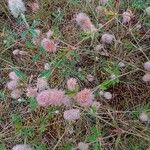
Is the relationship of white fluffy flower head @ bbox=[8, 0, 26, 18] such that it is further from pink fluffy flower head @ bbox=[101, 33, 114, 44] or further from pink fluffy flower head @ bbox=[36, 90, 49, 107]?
pink fluffy flower head @ bbox=[36, 90, 49, 107]

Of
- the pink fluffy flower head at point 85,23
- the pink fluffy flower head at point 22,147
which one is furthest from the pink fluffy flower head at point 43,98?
the pink fluffy flower head at point 85,23

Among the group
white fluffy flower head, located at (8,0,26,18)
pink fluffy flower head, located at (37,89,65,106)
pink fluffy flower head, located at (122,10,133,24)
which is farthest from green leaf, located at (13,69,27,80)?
pink fluffy flower head, located at (122,10,133,24)

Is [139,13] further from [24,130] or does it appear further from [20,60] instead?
[24,130]

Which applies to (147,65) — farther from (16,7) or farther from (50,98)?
(16,7)

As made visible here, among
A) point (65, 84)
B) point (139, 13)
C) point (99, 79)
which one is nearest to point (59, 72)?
point (65, 84)

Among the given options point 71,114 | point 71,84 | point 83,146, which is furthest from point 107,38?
point 83,146

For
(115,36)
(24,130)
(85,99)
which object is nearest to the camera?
(85,99)
